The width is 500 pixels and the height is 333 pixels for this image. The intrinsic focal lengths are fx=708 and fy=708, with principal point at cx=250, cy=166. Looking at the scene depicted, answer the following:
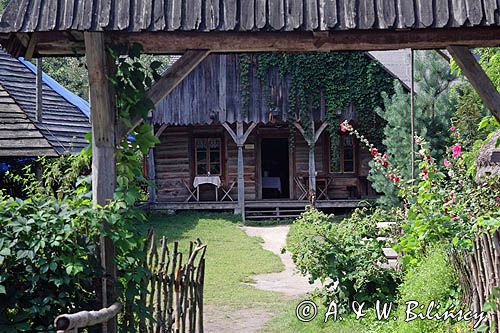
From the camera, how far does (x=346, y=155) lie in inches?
957

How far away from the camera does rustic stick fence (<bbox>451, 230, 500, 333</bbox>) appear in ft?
17.1

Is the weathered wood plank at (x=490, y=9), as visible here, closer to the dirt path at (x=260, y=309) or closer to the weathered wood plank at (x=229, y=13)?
the weathered wood plank at (x=229, y=13)

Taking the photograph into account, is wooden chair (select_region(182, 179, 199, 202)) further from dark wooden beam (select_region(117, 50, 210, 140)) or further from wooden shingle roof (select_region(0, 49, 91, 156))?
dark wooden beam (select_region(117, 50, 210, 140))

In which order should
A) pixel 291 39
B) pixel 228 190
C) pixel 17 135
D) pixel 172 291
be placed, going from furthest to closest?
pixel 228 190, pixel 17 135, pixel 172 291, pixel 291 39

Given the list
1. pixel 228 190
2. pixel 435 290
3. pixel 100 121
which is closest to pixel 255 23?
pixel 100 121

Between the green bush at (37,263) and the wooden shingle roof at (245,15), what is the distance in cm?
152

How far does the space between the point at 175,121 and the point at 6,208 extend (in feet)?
58.5

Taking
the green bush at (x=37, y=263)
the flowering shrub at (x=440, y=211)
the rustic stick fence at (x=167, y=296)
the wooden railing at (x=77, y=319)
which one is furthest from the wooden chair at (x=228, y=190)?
the wooden railing at (x=77, y=319)

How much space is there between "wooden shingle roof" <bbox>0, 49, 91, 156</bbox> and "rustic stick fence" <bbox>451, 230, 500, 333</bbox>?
7185 millimetres

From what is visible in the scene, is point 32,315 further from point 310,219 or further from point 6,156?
point 6,156

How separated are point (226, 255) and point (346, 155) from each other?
941 cm

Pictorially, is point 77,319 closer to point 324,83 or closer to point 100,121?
point 100,121

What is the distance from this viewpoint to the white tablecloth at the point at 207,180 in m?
23.6

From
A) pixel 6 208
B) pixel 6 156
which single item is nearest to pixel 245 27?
pixel 6 208
